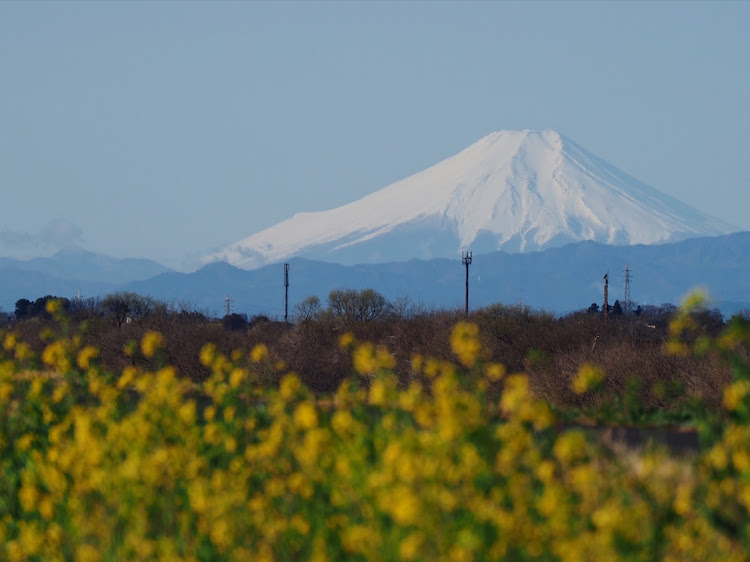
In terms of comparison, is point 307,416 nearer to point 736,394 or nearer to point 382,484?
point 382,484

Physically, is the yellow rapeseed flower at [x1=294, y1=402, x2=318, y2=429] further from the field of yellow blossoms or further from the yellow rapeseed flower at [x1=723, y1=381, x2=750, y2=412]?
the yellow rapeseed flower at [x1=723, y1=381, x2=750, y2=412]

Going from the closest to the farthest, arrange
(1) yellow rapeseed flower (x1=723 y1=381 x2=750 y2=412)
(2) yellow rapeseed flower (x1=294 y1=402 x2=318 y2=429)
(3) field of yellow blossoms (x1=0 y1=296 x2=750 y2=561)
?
(3) field of yellow blossoms (x1=0 y1=296 x2=750 y2=561), (1) yellow rapeseed flower (x1=723 y1=381 x2=750 y2=412), (2) yellow rapeseed flower (x1=294 y1=402 x2=318 y2=429)

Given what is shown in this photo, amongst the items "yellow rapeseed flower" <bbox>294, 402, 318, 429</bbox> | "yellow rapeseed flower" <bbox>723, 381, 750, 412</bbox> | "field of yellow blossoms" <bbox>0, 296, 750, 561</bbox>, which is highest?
"yellow rapeseed flower" <bbox>723, 381, 750, 412</bbox>

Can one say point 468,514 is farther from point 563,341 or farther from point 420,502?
point 563,341

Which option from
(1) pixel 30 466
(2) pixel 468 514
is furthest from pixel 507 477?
(1) pixel 30 466

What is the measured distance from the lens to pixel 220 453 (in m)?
11.3

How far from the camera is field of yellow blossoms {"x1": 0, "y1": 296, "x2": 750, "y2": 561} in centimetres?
751

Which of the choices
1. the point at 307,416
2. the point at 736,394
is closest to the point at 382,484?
the point at 307,416

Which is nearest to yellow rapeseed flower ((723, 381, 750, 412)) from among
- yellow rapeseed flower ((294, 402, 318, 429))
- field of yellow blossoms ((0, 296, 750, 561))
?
field of yellow blossoms ((0, 296, 750, 561))

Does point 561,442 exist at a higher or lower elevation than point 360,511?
higher

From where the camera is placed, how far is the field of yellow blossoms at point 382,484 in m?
7.51

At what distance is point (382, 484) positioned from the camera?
7.90 m

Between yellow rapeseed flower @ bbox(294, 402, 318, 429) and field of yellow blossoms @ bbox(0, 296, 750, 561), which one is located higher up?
yellow rapeseed flower @ bbox(294, 402, 318, 429)

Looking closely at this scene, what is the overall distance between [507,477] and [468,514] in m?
0.38
